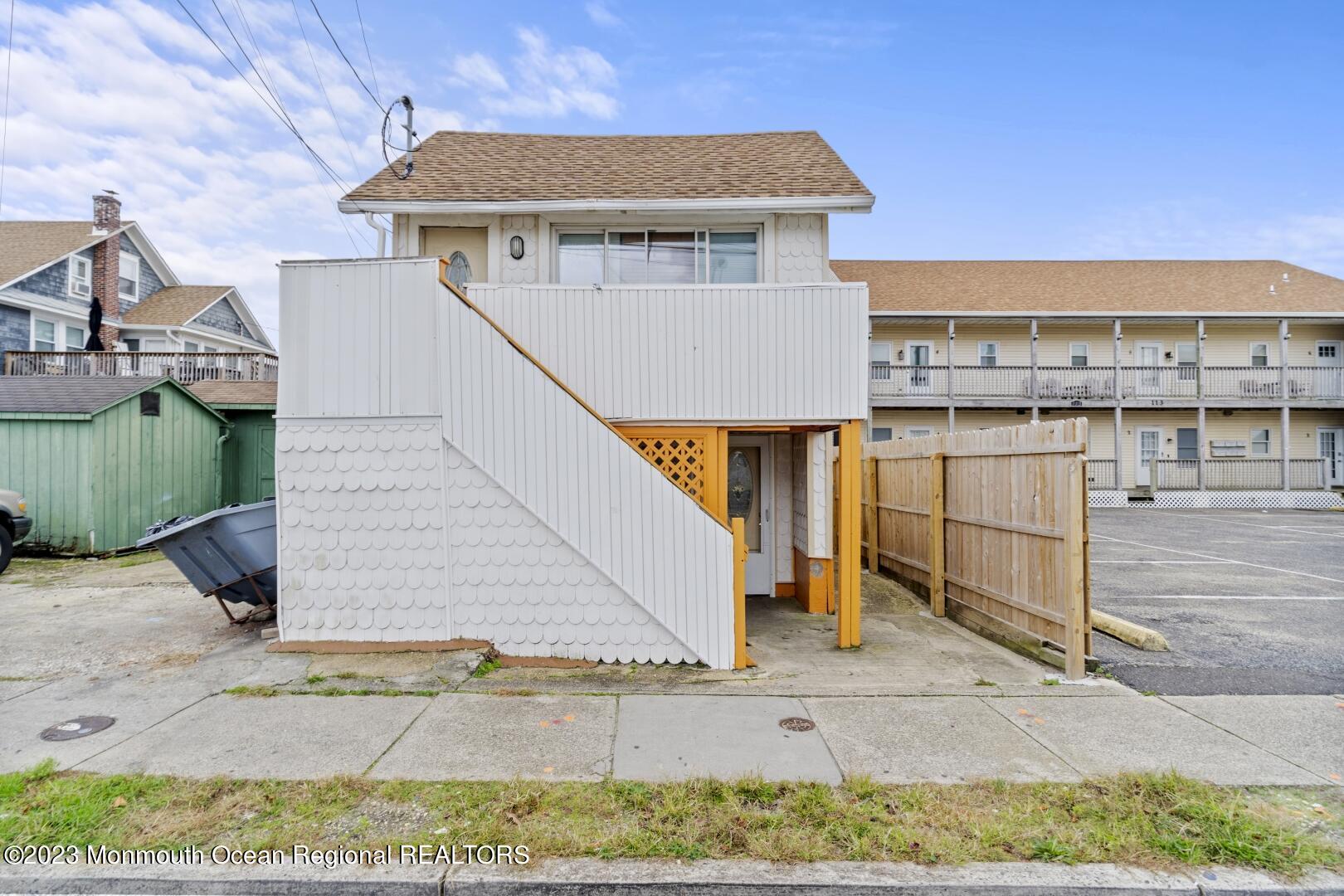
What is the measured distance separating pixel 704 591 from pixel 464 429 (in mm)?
2689

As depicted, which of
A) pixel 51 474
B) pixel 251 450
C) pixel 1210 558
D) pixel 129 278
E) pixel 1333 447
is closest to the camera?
pixel 51 474

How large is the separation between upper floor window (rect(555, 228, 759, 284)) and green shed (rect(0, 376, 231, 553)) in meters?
9.25

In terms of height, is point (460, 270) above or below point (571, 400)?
above

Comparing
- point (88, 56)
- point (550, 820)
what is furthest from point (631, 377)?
point (88, 56)

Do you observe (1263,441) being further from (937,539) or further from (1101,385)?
(937,539)

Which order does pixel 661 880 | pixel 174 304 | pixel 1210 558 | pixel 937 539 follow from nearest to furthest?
1. pixel 661 880
2. pixel 937 539
3. pixel 1210 558
4. pixel 174 304

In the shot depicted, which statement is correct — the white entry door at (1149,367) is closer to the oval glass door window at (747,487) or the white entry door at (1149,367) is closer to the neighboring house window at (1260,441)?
the neighboring house window at (1260,441)

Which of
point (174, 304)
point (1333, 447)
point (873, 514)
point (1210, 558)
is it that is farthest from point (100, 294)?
point (1333, 447)

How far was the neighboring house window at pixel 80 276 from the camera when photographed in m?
20.9

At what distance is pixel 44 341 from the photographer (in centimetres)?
1995

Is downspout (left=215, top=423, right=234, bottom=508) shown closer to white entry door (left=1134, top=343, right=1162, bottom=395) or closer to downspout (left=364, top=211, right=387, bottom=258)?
downspout (left=364, top=211, right=387, bottom=258)

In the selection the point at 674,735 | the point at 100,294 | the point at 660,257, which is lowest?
the point at 674,735

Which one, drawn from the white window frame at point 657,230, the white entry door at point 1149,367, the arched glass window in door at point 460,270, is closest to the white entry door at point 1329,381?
the white entry door at point 1149,367

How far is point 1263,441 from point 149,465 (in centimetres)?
3417
